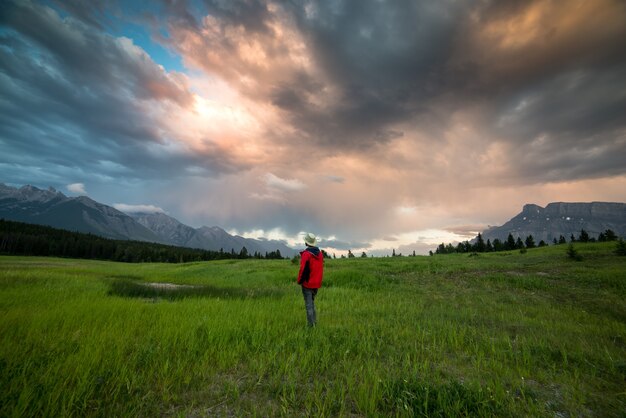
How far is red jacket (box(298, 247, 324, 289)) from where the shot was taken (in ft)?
30.2

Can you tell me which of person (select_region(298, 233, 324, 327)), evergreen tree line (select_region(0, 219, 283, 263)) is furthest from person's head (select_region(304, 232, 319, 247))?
evergreen tree line (select_region(0, 219, 283, 263))

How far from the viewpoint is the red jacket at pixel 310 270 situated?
9203 millimetres

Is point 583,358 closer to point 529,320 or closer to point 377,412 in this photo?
point 529,320

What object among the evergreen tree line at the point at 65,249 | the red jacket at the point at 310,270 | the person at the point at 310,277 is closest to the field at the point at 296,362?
the person at the point at 310,277

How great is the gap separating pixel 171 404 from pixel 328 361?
3.21m

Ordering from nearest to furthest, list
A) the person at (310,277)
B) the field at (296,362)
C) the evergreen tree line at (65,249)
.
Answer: the field at (296,362) < the person at (310,277) < the evergreen tree line at (65,249)

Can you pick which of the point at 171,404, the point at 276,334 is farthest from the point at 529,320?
the point at 171,404

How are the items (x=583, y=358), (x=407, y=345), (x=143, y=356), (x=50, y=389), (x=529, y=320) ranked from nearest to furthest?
(x=50, y=389) < (x=143, y=356) < (x=583, y=358) < (x=407, y=345) < (x=529, y=320)

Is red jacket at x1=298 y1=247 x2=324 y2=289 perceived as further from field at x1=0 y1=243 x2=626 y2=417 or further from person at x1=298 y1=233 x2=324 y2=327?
field at x1=0 y1=243 x2=626 y2=417

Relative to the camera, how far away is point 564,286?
18203mm

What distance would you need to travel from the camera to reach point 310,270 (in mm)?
9359

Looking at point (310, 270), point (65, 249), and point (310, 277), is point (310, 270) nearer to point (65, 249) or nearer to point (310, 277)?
point (310, 277)

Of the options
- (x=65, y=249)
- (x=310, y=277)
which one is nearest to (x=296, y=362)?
(x=310, y=277)

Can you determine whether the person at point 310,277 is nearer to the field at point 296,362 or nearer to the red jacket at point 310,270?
the red jacket at point 310,270
